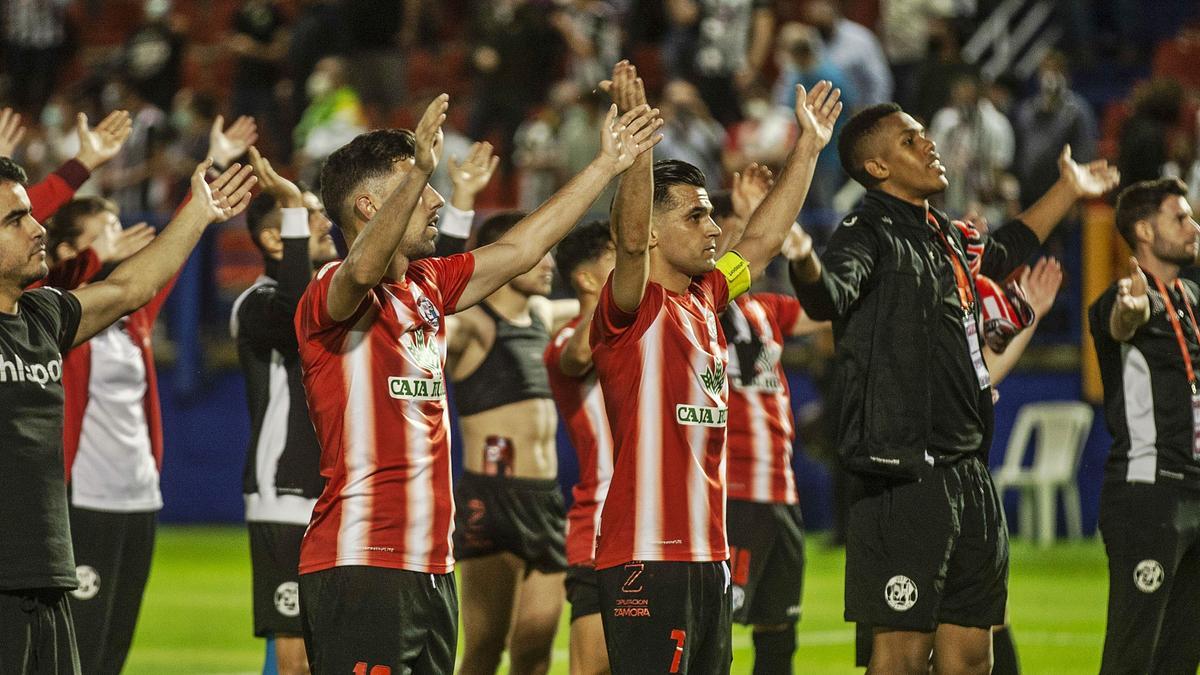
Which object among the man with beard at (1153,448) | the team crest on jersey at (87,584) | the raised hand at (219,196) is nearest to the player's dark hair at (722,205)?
the man with beard at (1153,448)

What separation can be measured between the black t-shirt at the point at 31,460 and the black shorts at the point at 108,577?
2.43 meters

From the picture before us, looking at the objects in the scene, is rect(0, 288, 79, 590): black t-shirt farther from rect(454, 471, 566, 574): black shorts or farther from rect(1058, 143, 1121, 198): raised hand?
rect(1058, 143, 1121, 198): raised hand

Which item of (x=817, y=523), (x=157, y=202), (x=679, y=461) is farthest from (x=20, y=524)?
(x=157, y=202)

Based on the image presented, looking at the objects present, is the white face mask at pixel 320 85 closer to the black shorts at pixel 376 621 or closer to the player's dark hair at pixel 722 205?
the player's dark hair at pixel 722 205

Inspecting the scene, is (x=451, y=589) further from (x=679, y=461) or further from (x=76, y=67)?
(x=76, y=67)

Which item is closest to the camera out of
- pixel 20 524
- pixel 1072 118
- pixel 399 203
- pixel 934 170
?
pixel 399 203

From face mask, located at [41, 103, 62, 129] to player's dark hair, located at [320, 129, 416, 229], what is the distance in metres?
18.1

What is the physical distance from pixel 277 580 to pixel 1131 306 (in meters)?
4.03

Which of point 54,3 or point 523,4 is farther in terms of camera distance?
point 54,3

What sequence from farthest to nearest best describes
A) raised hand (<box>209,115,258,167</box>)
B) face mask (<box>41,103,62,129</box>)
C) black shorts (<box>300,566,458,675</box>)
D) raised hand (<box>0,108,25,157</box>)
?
face mask (<box>41,103,62,129</box>), raised hand (<box>209,115,258,167</box>), raised hand (<box>0,108,25,157</box>), black shorts (<box>300,566,458,675</box>)

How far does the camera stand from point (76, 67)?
1001 inches

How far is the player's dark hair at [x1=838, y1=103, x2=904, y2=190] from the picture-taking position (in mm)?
7035

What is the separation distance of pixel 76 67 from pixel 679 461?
21675mm

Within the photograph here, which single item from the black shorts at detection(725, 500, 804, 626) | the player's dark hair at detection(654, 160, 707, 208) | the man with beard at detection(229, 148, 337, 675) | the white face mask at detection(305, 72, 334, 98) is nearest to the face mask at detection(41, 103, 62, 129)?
the white face mask at detection(305, 72, 334, 98)
